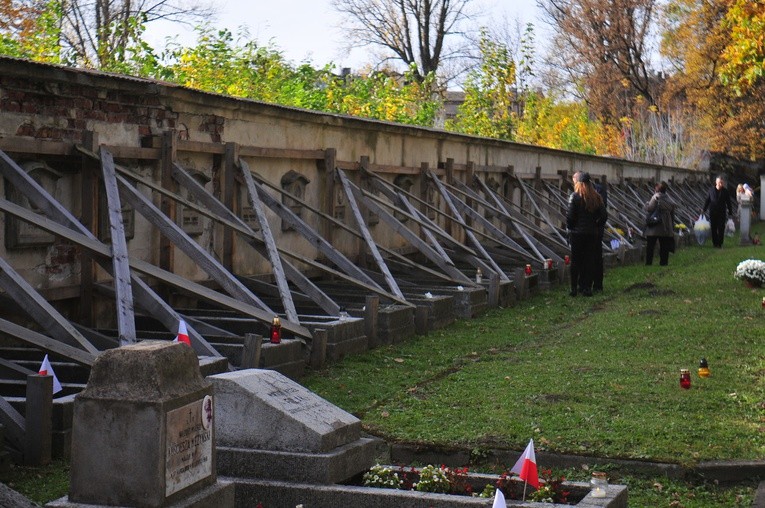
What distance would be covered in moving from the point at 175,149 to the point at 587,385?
18.0 feet

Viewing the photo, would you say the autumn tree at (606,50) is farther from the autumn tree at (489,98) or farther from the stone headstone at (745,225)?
the stone headstone at (745,225)

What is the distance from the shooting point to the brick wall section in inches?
465

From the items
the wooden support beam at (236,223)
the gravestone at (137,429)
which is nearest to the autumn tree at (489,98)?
the wooden support beam at (236,223)

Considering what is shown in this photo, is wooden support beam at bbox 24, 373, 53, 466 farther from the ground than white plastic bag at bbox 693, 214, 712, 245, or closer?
closer

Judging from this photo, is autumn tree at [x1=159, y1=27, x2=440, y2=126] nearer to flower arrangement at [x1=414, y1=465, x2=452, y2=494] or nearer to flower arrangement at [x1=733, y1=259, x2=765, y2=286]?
flower arrangement at [x1=733, y1=259, x2=765, y2=286]

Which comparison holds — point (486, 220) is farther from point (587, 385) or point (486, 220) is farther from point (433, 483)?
point (433, 483)

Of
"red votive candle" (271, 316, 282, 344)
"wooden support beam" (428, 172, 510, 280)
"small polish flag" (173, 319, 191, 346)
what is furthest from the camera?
"wooden support beam" (428, 172, 510, 280)

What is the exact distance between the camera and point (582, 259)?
2044 centimetres

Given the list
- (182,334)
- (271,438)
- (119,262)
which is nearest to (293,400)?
(271,438)

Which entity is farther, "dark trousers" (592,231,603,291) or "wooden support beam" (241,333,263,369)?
"dark trousers" (592,231,603,291)

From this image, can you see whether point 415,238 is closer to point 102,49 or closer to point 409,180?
point 409,180

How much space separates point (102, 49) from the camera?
3284 cm

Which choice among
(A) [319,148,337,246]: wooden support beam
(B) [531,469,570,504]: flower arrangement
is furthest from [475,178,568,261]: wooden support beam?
(B) [531,469,570,504]: flower arrangement

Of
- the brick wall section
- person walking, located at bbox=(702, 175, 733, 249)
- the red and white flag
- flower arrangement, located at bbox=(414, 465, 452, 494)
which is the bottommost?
flower arrangement, located at bbox=(414, 465, 452, 494)
